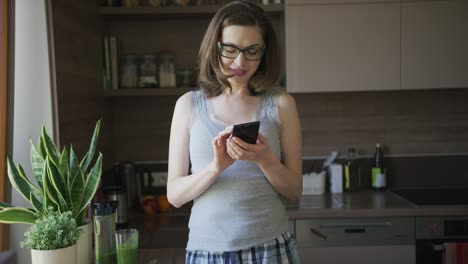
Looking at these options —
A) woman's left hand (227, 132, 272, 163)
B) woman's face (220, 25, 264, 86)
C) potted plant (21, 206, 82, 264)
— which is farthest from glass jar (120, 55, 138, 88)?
woman's left hand (227, 132, 272, 163)

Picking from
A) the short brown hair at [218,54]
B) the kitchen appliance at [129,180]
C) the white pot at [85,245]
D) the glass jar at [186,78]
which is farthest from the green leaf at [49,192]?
the glass jar at [186,78]

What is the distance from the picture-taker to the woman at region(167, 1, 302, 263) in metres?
0.98

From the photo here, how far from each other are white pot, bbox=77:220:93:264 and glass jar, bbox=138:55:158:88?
4.15 ft

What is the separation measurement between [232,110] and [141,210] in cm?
153

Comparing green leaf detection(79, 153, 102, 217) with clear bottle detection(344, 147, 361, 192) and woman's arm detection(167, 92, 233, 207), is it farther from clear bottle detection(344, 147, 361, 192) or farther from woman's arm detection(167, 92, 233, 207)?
clear bottle detection(344, 147, 361, 192)

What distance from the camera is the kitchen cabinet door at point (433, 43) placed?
222cm

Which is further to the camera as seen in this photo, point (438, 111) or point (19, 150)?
point (438, 111)

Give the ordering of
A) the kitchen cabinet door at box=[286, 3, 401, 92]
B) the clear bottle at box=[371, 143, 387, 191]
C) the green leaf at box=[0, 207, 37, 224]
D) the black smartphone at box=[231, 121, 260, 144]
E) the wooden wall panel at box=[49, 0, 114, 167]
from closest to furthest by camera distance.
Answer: the black smartphone at box=[231, 121, 260, 144] → the green leaf at box=[0, 207, 37, 224] → the wooden wall panel at box=[49, 0, 114, 167] → the kitchen cabinet door at box=[286, 3, 401, 92] → the clear bottle at box=[371, 143, 387, 191]

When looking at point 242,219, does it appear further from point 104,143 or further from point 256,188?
point 104,143

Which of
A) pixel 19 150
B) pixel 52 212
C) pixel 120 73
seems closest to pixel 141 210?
pixel 120 73

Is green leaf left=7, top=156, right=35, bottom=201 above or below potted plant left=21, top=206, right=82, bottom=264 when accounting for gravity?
above

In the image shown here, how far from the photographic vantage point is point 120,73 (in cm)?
246

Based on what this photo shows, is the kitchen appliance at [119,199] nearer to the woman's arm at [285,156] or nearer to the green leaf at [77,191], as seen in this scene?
the green leaf at [77,191]

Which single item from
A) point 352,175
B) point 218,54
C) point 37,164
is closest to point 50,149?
point 37,164
